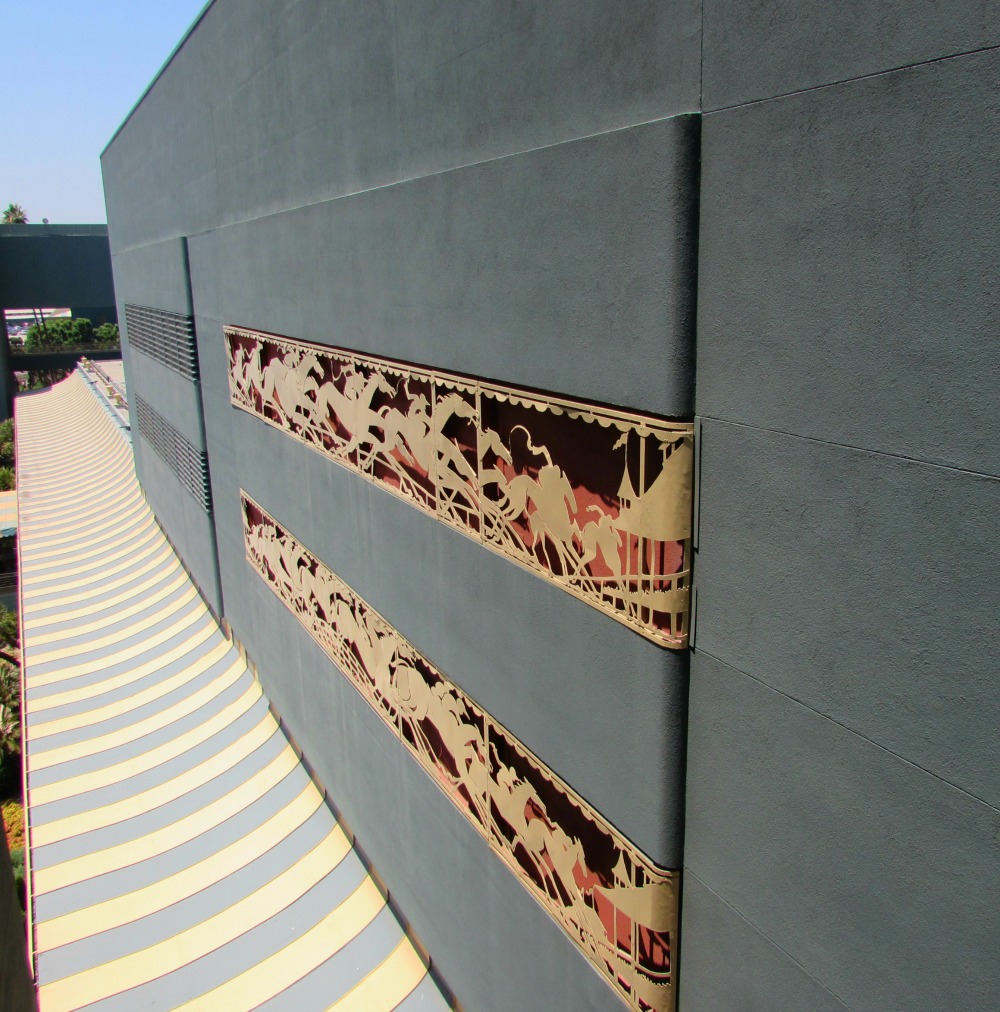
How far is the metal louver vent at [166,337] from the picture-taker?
12.3 metres

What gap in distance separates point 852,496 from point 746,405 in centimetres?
53

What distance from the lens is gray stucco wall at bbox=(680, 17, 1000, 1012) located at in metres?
2.39

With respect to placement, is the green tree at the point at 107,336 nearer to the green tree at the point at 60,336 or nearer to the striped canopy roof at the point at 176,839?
the green tree at the point at 60,336

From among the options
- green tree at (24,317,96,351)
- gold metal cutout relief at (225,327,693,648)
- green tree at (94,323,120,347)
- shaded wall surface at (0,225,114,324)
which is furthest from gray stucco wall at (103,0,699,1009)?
green tree at (24,317,96,351)

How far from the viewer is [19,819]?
16.4m

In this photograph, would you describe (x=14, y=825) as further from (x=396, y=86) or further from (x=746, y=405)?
(x=746, y=405)

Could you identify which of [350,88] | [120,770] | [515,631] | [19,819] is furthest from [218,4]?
[19,819]

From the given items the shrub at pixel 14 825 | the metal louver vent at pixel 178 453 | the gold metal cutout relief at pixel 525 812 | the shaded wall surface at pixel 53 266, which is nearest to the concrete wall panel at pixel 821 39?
the gold metal cutout relief at pixel 525 812

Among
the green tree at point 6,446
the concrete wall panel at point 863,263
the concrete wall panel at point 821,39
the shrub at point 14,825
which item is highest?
the concrete wall panel at point 821,39

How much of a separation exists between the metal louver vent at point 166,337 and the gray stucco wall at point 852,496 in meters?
10.5

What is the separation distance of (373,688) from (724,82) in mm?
5484

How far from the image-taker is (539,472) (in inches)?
173

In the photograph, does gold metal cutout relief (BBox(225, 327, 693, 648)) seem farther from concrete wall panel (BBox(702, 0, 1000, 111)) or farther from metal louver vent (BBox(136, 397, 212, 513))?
metal louver vent (BBox(136, 397, 212, 513))

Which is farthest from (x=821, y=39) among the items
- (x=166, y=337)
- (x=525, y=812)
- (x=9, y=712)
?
(x=9, y=712)
